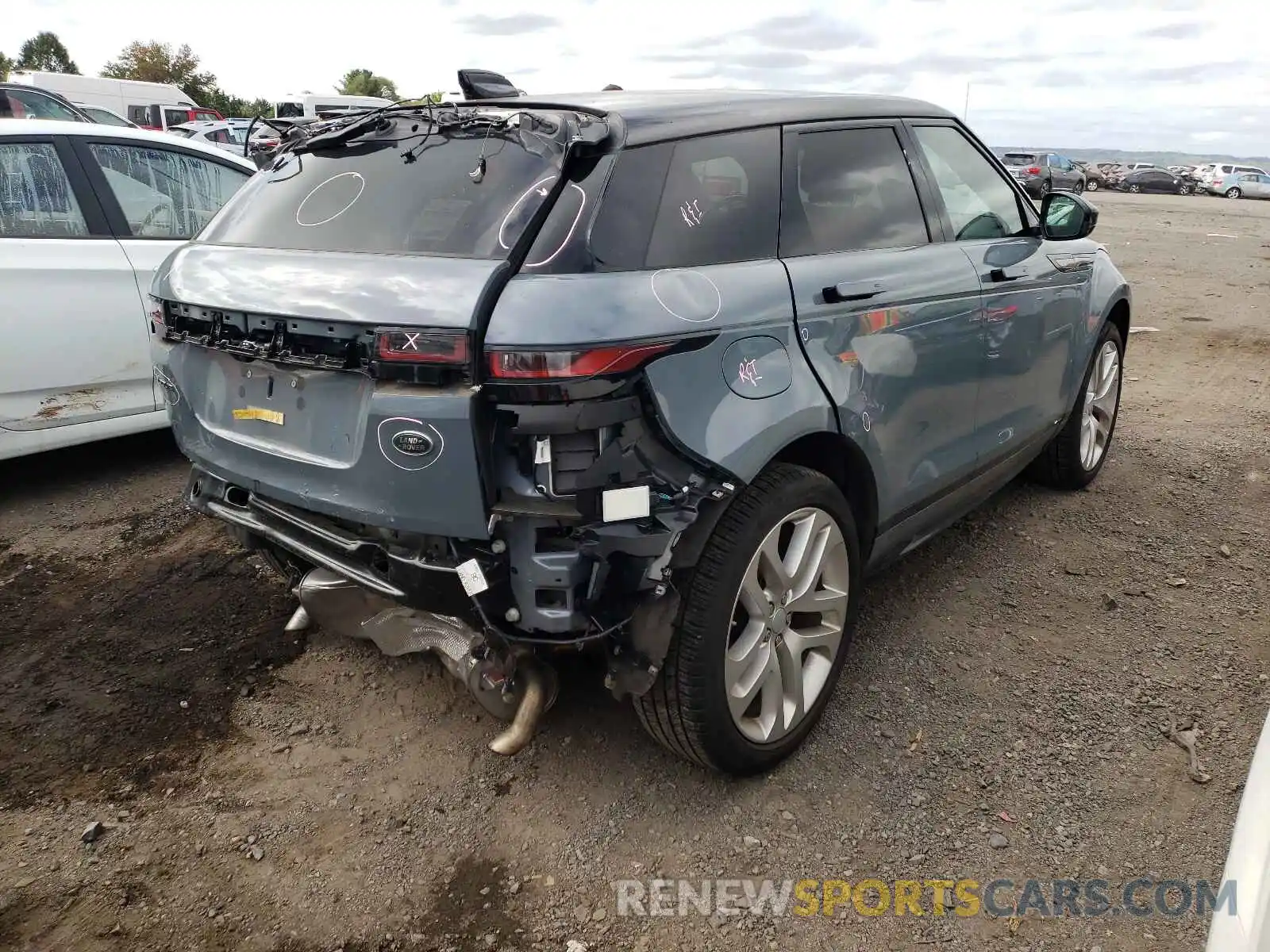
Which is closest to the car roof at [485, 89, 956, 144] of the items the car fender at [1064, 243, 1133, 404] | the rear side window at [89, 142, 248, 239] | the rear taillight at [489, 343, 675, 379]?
the rear taillight at [489, 343, 675, 379]

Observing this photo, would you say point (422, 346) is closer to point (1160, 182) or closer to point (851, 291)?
point (851, 291)

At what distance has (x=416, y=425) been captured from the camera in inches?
81.2

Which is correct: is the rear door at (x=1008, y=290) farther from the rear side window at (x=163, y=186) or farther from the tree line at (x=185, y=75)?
the tree line at (x=185, y=75)

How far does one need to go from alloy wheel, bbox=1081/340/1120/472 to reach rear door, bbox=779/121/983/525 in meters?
1.55

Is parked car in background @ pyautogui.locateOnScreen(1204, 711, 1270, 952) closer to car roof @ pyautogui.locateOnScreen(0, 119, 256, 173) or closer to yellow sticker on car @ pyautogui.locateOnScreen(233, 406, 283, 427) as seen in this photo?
yellow sticker on car @ pyautogui.locateOnScreen(233, 406, 283, 427)

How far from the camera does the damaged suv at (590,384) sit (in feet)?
6.85

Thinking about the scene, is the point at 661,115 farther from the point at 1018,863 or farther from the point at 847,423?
the point at 1018,863

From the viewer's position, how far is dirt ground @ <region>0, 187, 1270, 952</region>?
2227 mm

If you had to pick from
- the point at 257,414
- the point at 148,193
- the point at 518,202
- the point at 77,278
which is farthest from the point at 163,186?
the point at 518,202

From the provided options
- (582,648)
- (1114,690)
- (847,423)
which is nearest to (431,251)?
(582,648)

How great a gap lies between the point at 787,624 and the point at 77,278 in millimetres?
3744

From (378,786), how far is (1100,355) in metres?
3.80

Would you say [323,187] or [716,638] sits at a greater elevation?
[323,187]

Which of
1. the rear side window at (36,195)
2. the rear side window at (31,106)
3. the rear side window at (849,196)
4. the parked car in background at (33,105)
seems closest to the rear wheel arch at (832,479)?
the rear side window at (849,196)
